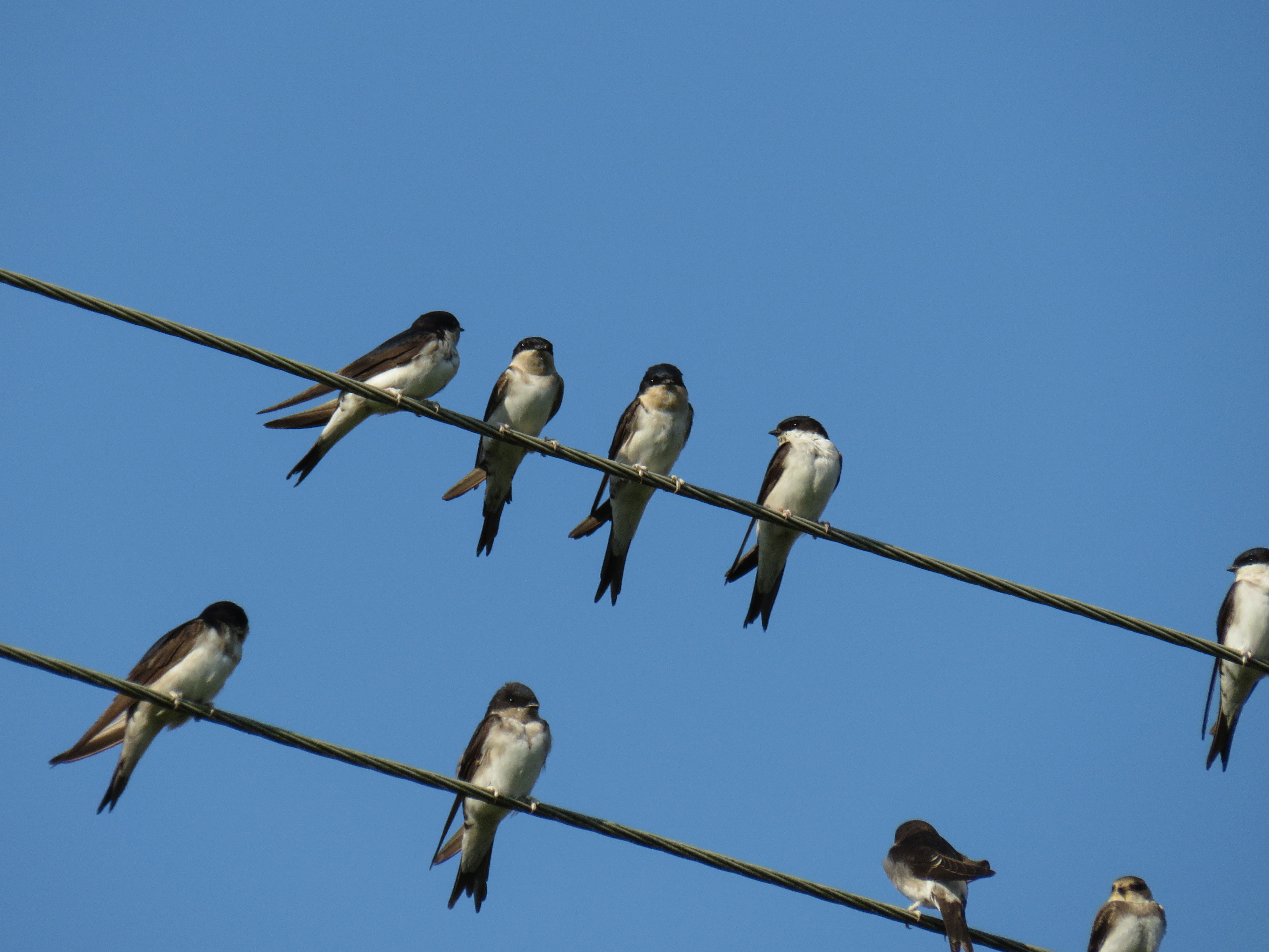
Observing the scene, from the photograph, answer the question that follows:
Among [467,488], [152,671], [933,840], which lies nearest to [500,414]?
[467,488]

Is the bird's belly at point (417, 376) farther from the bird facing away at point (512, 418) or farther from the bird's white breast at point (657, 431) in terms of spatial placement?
the bird's white breast at point (657, 431)

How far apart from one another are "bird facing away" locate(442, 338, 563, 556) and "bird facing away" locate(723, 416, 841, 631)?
5.67ft

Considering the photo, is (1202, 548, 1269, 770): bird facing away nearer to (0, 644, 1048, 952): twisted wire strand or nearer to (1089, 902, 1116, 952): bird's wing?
(1089, 902, 1116, 952): bird's wing

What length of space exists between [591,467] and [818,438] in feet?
10.9

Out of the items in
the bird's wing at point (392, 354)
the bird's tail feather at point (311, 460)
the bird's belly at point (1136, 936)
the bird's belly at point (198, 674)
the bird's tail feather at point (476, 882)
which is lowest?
the bird's tail feather at point (476, 882)

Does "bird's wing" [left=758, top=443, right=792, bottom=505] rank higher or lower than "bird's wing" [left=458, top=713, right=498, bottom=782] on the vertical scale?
higher

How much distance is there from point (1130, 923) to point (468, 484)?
212 inches

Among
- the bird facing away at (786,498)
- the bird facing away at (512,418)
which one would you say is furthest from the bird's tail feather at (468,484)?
the bird facing away at (786,498)

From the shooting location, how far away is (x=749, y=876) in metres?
5.05

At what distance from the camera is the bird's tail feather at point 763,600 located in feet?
29.6

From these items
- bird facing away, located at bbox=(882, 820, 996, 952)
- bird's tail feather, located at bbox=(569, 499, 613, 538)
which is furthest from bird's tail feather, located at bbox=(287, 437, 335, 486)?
bird facing away, located at bbox=(882, 820, 996, 952)

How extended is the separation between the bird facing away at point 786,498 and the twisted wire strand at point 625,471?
8.10 ft

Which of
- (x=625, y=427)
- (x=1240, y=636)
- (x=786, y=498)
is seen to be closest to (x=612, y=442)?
(x=625, y=427)

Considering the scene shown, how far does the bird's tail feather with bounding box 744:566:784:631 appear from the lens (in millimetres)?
9023
